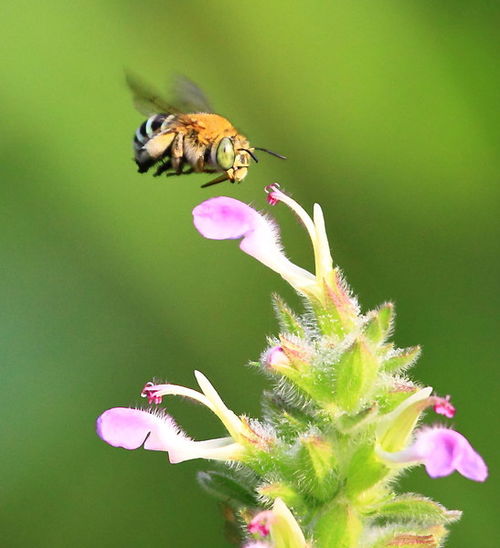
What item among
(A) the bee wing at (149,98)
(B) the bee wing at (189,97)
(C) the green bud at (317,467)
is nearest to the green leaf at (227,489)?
(C) the green bud at (317,467)

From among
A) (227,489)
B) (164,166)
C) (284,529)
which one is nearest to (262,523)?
(284,529)

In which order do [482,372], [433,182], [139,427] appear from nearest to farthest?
[139,427]
[482,372]
[433,182]

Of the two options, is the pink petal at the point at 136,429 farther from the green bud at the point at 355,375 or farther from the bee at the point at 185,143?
the bee at the point at 185,143

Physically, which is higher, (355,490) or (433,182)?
(433,182)

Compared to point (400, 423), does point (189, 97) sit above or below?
above

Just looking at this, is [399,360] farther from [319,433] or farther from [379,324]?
[319,433]

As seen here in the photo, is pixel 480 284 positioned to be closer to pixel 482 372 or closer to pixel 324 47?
pixel 482 372

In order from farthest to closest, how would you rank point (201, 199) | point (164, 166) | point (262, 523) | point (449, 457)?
point (201, 199) < point (164, 166) < point (262, 523) < point (449, 457)

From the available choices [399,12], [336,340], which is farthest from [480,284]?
[336,340]
